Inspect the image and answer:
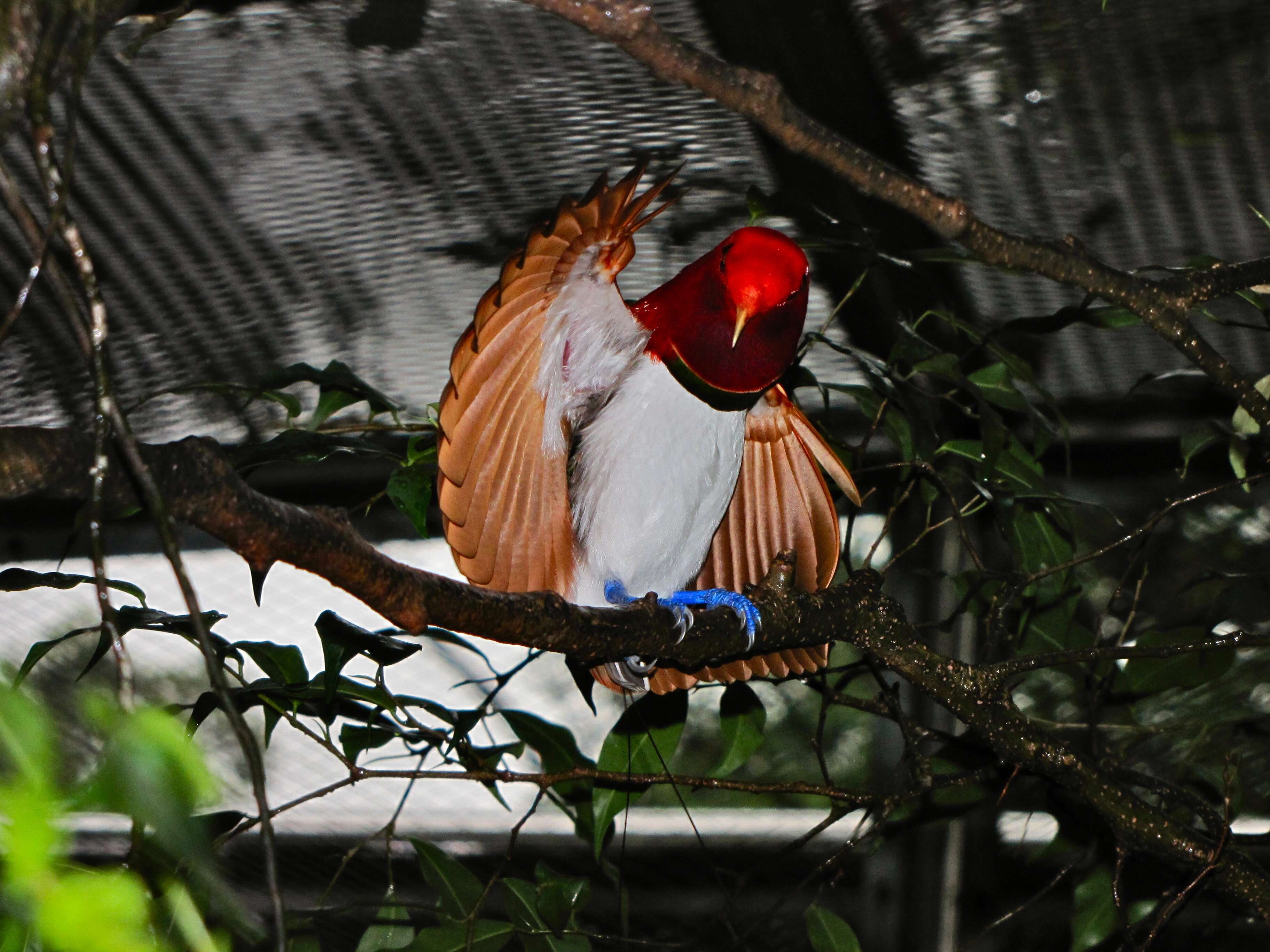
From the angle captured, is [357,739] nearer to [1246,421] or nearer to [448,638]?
[448,638]

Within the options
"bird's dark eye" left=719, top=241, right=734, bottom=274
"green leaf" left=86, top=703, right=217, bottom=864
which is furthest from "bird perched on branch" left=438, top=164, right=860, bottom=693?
"green leaf" left=86, top=703, right=217, bottom=864

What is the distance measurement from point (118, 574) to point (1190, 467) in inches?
46.4

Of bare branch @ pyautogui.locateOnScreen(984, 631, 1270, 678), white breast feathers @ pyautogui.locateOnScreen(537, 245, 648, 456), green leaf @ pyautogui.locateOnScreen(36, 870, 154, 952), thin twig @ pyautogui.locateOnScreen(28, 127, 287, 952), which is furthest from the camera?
white breast feathers @ pyautogui.locateOnScreen(537, 245, 648, 456)

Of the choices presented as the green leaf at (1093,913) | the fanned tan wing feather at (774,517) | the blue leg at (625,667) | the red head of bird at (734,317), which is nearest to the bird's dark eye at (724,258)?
the red head of bird at (734,317)

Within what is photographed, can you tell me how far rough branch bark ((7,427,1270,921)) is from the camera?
1.36 feet

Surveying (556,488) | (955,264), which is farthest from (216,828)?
(955,264)

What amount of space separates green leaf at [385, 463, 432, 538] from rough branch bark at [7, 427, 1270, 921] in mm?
192

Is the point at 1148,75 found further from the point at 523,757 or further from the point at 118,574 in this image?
the point at 118,574

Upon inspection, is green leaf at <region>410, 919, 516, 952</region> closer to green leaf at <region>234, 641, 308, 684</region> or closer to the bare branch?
green leaf at <region>234, 641, 308, 684</region>

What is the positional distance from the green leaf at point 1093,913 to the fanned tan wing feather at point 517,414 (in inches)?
21.4

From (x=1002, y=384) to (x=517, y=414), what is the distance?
406 mm

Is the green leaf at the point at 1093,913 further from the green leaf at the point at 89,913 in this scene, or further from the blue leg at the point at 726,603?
the green leaf at the point at 89,913

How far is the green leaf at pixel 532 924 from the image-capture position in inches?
33.4

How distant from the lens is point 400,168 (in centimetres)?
89
